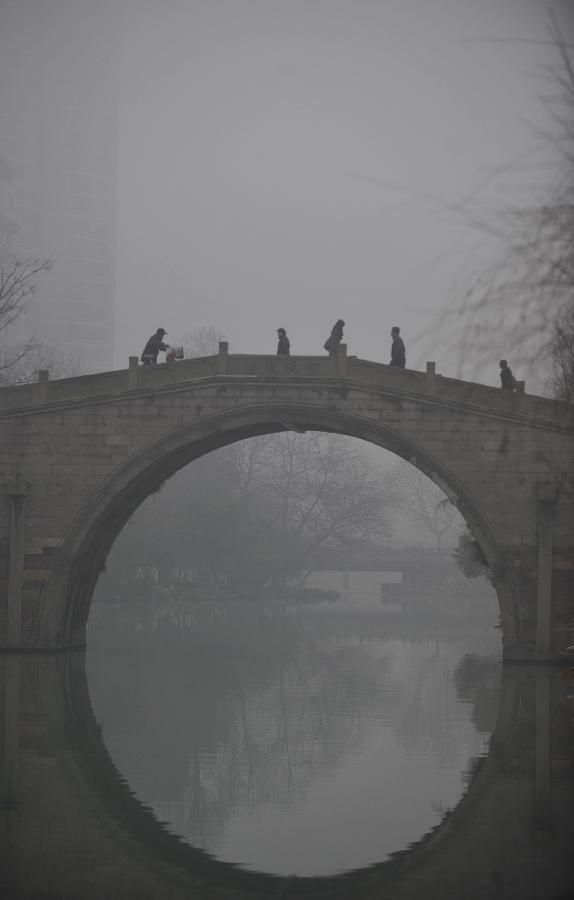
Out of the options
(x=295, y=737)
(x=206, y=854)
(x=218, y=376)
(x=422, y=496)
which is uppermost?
(x=422, y=496)

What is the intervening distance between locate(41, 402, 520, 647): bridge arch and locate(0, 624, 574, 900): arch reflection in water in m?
9.97

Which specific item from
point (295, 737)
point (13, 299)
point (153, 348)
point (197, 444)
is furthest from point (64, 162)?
point (295, 737)

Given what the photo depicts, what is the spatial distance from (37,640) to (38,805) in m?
16.0

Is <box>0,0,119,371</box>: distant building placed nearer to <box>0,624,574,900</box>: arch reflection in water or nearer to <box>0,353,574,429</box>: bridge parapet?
<box>0,353,574,429</box>: bridge parapet

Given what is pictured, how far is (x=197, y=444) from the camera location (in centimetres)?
2891

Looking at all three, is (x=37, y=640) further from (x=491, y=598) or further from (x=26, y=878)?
(x=491, y=598)

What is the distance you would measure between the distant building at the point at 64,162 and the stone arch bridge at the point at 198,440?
99044 millimetres

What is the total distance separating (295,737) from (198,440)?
1200 centimetres

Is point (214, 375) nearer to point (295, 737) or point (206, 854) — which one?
point (295, 737)

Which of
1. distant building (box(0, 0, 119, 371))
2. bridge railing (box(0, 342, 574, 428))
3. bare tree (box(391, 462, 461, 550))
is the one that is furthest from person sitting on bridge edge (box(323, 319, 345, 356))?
distant building (box(0, 0, 119, 371))

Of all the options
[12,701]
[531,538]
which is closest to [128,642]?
[531,538]

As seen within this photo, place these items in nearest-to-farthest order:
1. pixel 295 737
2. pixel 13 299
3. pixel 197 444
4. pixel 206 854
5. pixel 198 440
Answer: pixel 206 854 < pixel 295 737 < pixel 198 440 < pixel 197 444 < pixel 13 299

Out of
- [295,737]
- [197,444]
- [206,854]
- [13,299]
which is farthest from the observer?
[13,299]

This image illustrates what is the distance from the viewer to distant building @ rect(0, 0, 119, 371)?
135 m
